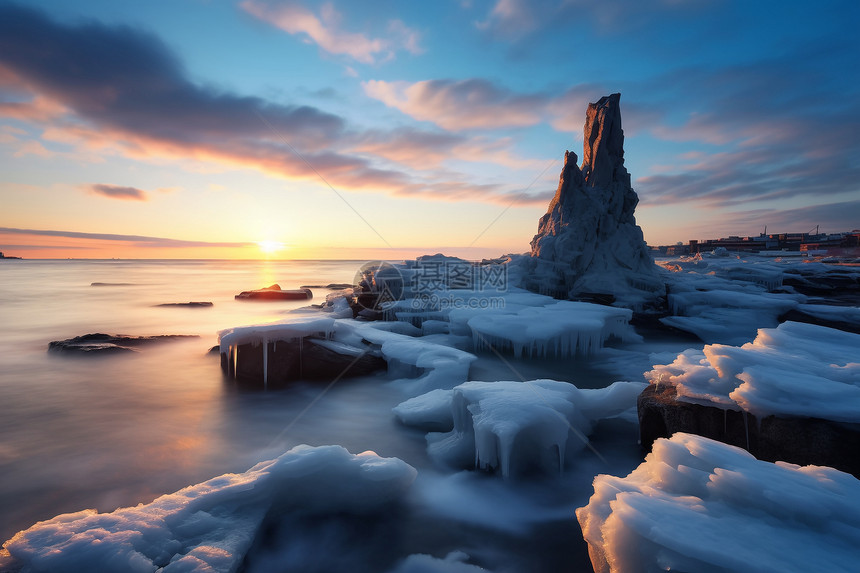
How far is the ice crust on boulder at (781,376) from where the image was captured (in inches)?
148

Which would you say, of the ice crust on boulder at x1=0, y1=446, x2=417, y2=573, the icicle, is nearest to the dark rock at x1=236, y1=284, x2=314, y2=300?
the icicle

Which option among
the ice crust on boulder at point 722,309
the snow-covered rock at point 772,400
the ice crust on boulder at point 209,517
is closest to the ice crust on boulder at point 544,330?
the ice crust on boulder at point 722,309

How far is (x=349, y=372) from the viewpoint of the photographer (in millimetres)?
9352

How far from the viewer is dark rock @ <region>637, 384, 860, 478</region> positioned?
12.0 feet

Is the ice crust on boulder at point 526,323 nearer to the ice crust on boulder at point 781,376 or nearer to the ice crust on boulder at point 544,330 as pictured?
the ice crust on boulder at point 544,330

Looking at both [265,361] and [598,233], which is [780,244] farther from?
[265,361]

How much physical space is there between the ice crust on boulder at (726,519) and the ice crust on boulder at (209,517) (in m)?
2.42

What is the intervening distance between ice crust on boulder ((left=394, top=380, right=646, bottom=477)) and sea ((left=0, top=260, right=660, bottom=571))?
10.1 inches

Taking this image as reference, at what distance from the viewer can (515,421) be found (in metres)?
4.72

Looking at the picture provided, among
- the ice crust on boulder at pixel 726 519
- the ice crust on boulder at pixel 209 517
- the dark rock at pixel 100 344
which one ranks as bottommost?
the dark rock at pixel 100 344

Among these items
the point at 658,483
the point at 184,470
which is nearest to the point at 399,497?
the point at 658,483

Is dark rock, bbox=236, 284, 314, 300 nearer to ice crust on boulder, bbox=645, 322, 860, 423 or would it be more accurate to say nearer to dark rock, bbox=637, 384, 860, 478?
ice crust on boulder, bbox=645, 322, 860, 423

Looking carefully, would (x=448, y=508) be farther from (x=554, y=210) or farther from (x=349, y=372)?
(x=554, y=210)

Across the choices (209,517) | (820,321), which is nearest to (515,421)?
(209,517)
